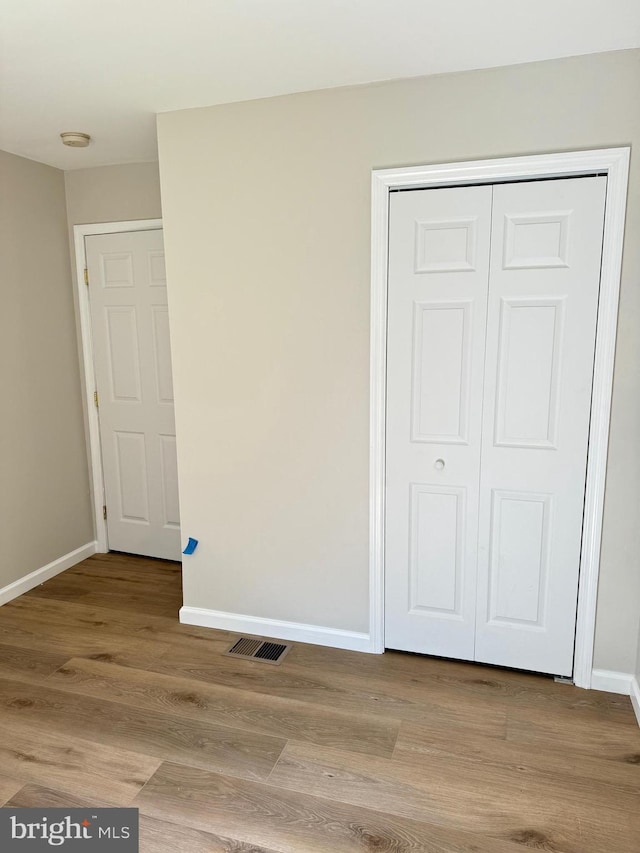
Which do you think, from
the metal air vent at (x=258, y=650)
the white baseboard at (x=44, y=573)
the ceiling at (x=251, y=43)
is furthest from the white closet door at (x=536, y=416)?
the white baseboard at (x=44, y=573)

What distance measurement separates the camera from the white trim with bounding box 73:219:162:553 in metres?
3.50

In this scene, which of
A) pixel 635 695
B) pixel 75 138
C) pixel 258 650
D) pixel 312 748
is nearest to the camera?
pixel 312 748

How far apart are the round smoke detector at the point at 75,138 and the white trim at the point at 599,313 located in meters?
1.56

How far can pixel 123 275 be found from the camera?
11.8 ft

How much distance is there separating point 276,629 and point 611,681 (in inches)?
58.8

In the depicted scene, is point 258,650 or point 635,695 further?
point 258,650

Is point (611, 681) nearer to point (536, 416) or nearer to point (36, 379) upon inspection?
point (536, 416)

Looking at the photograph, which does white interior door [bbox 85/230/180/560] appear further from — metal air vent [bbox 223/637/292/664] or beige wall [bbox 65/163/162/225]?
metal air vent [bbox 223/637/292/664]

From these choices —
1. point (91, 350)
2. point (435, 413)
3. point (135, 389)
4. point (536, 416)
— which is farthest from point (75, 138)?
point (536, 416)

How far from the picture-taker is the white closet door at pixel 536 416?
7.29ft

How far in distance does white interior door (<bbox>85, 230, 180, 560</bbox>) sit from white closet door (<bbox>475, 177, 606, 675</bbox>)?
2038mm

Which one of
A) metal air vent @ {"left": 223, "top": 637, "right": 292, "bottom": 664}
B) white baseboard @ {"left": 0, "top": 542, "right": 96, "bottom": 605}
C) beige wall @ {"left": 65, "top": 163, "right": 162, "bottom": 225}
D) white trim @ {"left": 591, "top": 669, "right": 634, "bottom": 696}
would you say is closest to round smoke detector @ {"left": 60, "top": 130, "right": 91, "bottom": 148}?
beige wall @ {"left": 65, "top": 163, "right": 162, "bottom": 225}

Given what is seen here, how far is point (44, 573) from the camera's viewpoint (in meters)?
3.52

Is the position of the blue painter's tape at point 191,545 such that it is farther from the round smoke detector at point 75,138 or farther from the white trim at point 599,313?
the round smoke detector at point 75,138
